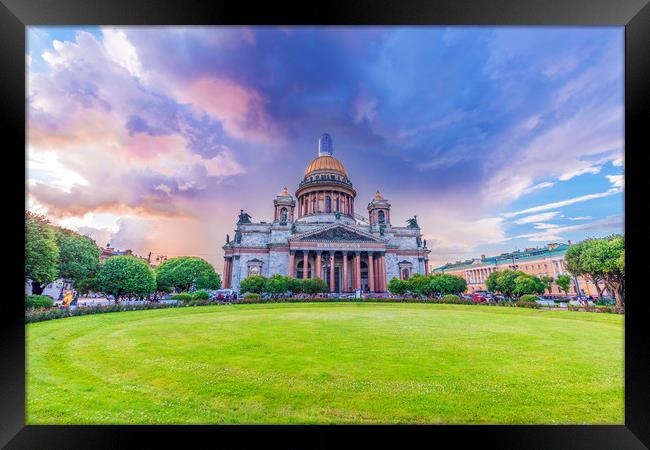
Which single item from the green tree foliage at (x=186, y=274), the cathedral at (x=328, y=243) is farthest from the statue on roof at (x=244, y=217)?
the green tree foliage at (x=186, y=274)

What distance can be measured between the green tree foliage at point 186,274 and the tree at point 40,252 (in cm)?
1436

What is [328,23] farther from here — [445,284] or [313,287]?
[445,284]

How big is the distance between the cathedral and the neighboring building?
309 inches

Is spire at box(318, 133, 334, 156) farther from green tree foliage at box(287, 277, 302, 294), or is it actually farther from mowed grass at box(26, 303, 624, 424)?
mowed grass at box(26, 303, 624, 424)

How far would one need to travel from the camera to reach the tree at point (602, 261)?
2111cm

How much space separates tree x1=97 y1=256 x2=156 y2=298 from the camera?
24.1 meters

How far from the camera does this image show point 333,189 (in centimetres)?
5253

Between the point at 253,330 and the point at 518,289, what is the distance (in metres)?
24.5

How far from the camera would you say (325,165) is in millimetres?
54250

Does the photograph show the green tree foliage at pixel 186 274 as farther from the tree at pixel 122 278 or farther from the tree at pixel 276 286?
the tree at pixel 276 286

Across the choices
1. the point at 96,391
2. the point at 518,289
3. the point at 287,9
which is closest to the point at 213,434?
the point at 96,391

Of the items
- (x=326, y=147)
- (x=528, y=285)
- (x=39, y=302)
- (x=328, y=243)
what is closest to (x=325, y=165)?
(x=326, y=147)

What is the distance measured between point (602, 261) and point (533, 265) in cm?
1223

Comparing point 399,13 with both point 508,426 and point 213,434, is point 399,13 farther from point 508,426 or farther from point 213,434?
point 213,434
